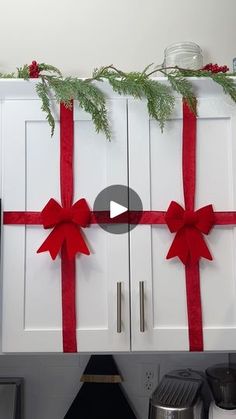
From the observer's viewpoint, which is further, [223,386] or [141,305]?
[223,386]

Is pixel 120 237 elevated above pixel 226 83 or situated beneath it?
situated beneath

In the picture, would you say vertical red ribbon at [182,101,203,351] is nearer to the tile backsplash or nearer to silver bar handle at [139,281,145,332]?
silver bar handle at [139,281,145,332]

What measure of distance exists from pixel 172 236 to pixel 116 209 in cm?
19

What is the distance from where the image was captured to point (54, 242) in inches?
45.5

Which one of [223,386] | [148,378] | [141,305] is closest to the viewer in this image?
[141,305]

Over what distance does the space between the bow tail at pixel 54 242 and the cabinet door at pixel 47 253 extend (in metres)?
0.03

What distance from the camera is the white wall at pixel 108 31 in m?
1.58

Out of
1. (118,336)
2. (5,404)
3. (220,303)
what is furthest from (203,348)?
(5,404)

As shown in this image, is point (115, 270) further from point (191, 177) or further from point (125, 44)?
point (125, 44)

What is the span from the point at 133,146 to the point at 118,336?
1.94ft

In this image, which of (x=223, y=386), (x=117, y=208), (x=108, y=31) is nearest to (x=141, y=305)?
(x=117, y=208)

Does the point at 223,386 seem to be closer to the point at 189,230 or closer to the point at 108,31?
the point at 189,230

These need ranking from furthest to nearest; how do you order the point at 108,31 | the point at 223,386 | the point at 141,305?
the point at 108,31
the point at 223,386
the point at 141,305

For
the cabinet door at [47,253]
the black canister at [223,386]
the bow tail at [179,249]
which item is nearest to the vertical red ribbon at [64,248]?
the cabinet door at [47,253]
